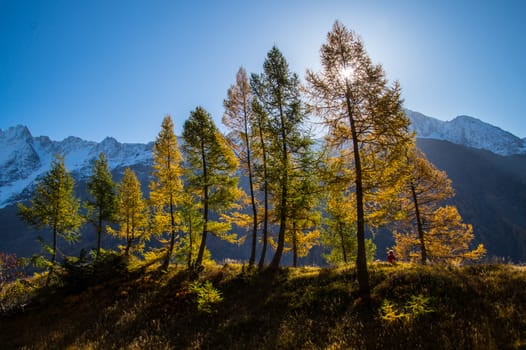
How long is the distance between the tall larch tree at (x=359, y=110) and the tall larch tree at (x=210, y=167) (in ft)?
27.5

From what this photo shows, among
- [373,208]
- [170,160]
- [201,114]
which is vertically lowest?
[373,208]

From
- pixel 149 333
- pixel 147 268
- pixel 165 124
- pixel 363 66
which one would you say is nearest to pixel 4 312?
pixel 147 268

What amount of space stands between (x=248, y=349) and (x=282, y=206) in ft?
26.1

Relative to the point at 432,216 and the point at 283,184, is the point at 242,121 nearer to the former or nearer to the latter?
the point at 283,184

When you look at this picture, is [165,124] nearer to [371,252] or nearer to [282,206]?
[282,206]

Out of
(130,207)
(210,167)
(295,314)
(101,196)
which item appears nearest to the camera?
(295,314)

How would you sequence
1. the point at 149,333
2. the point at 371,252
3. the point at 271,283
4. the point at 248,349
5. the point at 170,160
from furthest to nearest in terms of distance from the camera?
the point at 371,252
the point at 170,160
the point at 271,283
the point at 149,333
the point at 248,349

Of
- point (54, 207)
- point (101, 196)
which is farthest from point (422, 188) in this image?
point (54, 207)

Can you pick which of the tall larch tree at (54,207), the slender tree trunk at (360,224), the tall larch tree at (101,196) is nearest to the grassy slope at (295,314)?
the slender tree trunk at (360,224)

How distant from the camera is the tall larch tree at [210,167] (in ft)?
57.1

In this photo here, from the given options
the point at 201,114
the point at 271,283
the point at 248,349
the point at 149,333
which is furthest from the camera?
the point at 201,114

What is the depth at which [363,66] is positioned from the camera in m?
10.5

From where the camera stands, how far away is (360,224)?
396 inches

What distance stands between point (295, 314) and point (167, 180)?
44.4 feet
